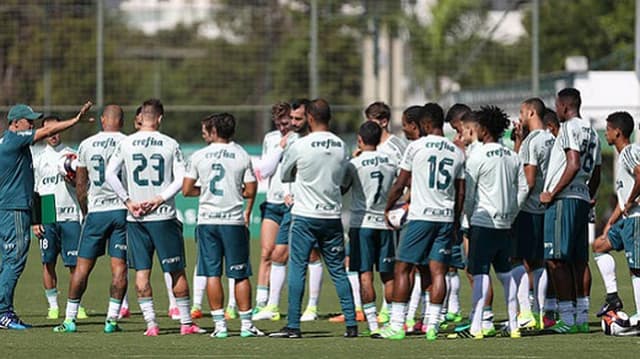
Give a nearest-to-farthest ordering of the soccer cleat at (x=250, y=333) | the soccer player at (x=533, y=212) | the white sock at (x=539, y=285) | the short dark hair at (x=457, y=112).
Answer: the soccer cleat at (x=250, y=333) → the soccer player at (x=533, y=212) → the short dark hair at (x=457, y=112) → the white sock at (x=539, y=285)

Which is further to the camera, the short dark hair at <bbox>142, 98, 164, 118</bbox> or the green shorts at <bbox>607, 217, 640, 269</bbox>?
the green shorts at <bbox>607, 217, 640, 269</bbox>

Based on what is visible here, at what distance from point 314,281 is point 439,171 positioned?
3.31 metres

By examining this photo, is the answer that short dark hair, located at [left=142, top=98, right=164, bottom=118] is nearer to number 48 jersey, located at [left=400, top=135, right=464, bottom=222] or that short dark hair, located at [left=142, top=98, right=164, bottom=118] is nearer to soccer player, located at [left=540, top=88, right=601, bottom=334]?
number 48 jersey, located at [left=400, top=135, right=464, bottom=222]

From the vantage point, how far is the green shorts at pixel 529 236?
15281 mm

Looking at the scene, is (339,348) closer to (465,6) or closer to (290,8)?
(290,8)

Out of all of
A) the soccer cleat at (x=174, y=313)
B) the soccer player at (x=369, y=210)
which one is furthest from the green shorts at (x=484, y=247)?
the soccer cleat at (x=174, y=313)

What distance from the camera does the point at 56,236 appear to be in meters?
16.9

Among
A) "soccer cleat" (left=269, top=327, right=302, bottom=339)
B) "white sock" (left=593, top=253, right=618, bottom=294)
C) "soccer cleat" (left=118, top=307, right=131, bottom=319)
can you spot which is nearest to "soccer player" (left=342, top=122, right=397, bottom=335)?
"soccer cleat" (left=269, top=327, right=302, bottom=339)

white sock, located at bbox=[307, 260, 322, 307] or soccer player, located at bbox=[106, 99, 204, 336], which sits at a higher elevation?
soccer player, located at bbox=[106, 99, 204, 336]

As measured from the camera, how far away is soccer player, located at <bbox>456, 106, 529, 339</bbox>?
46.7ft

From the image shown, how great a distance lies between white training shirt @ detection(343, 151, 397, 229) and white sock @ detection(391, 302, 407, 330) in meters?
1.01

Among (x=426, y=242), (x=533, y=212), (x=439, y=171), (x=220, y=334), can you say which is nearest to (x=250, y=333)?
(x=220, y=334)

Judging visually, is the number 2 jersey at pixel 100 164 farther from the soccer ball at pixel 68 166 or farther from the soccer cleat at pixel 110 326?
the soccer cleat at pixel 110 326

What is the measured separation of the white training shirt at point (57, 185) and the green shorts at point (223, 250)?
8.38ft
